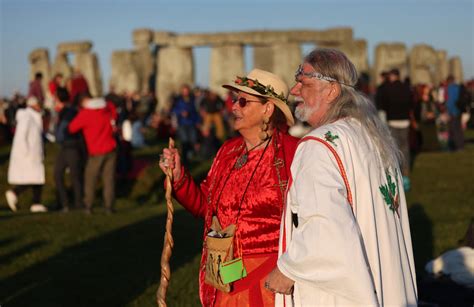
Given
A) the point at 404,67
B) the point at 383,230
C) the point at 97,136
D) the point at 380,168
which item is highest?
the point at 380,168

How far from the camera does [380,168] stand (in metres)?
4.07

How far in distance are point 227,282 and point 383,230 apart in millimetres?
1148

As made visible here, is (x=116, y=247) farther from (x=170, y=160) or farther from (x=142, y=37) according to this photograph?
(x=142, y=37)

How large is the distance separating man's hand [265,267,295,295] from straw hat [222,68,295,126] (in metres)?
1.41

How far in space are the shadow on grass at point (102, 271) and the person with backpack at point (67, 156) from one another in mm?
2160

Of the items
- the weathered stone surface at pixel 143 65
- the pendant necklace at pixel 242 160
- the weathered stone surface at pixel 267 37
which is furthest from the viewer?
the weathered stone surface at pixel 143 65

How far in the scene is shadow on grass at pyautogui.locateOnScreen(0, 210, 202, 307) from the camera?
7.85m

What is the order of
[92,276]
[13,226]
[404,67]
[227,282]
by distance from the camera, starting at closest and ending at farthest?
1. [227,282]
2. [92,276]
3. [13,226]
4. [404,67]

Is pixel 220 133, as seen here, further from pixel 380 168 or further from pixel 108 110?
pixel 380 168

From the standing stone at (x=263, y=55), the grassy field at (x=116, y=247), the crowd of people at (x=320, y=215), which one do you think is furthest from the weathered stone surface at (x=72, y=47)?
the crowd of people at (x=320, y=215)

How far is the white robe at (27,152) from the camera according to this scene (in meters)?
13.2

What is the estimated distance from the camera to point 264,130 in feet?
16.9

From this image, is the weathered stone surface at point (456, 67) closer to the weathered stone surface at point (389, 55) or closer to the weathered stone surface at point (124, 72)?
the weathered stone surface at point (389, 55)

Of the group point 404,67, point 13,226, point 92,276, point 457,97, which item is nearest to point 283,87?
point 92,276
